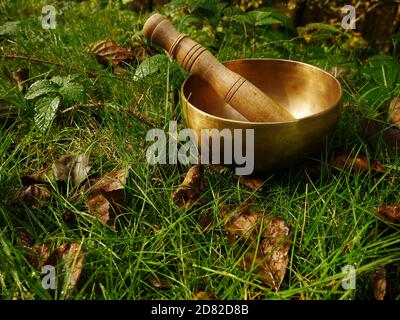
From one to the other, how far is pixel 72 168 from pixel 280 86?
820 millimetres

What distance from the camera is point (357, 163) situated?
4.89 feet

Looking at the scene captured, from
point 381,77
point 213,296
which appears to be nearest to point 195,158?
point 213,296

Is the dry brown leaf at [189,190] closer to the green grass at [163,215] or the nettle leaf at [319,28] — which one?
the green grass at [163,215]

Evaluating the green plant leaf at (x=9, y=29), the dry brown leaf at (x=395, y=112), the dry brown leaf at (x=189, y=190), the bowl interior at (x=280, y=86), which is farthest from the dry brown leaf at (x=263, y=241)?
the green plant leaf at (x=9, y=29)

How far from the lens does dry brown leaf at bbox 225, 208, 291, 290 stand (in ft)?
3.94

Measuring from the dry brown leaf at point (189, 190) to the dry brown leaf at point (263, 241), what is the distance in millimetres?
131

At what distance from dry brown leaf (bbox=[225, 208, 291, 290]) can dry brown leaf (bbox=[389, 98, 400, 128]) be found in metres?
0.68

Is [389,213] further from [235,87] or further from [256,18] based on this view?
[256,18]

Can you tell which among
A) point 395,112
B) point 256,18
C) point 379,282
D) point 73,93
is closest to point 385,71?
point 395,112

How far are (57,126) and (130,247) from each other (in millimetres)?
690

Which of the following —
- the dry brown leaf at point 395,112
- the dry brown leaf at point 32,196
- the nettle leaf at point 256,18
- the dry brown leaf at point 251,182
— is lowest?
the dry brown leaf at point 251,182

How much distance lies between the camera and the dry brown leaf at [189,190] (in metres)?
1.40
